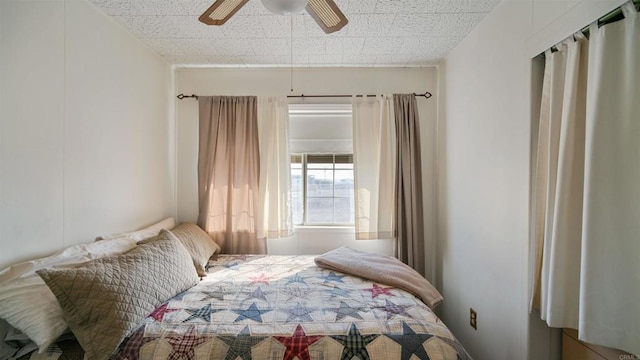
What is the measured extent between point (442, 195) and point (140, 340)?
95.3 inches

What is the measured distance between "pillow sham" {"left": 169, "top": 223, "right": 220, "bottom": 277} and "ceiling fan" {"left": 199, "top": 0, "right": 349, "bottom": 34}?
153 centimetres

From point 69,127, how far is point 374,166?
7.21ft

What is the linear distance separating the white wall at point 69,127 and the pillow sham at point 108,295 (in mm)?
361

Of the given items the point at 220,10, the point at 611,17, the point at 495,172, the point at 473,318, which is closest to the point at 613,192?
the point at 611,17

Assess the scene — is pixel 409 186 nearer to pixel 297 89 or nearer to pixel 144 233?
pixel 297 89

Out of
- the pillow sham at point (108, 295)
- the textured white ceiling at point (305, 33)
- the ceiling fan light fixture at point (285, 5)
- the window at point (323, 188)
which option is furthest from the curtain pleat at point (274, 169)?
the ceiling fan light fixture at point (285, 5)

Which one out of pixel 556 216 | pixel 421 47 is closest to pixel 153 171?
pixel 421 47

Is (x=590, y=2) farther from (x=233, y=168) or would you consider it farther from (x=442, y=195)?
(x=233, y=168)

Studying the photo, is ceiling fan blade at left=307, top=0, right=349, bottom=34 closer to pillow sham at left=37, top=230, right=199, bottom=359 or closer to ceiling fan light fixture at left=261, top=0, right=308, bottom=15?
ceiling fan light fixture at left=261, top=0, right=308, bottom=15

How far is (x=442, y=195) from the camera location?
2.61 meters

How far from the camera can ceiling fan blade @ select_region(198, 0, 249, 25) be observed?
4.07 feet

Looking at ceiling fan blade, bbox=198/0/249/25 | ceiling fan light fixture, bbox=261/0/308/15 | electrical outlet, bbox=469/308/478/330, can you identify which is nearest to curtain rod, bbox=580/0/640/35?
ceiling fan light fixture, bbox=261/0/308/15

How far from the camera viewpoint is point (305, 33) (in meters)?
2.07

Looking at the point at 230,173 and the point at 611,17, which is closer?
the point at 611,17
